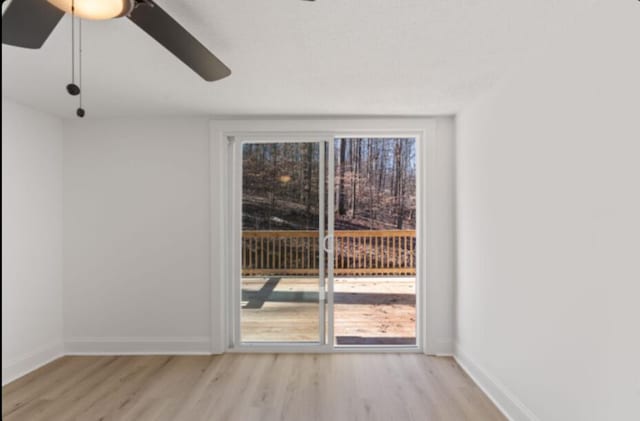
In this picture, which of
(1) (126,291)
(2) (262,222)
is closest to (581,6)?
(2) (262,222)

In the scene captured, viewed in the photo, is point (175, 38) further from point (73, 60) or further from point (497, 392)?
point (497, 392)

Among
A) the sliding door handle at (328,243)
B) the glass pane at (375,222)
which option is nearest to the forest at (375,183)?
the glass pane at (375,222)

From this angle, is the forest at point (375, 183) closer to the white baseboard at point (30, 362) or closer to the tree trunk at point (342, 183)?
the tree trunk at point (342, 183)

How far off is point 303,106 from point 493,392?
260 centimetres

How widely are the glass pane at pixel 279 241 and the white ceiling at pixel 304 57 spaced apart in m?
0.53

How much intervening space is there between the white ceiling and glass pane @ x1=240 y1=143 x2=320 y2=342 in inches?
20.8

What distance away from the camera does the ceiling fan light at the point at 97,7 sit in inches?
58.6

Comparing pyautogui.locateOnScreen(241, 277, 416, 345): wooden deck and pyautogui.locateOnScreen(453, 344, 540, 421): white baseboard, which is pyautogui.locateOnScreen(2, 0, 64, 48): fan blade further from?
pyautogui.locateOnScreen(453, 344, 540, 421): white baseboard

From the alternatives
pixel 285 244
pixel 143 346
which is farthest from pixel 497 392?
pixel 143 346

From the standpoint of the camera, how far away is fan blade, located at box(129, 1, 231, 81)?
1581 millimetres

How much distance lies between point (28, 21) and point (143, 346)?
2.85 metres

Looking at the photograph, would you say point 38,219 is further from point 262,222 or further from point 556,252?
point 556,252

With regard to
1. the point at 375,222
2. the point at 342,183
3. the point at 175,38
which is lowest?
the point at 375,222

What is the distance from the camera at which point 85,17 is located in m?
1.59
